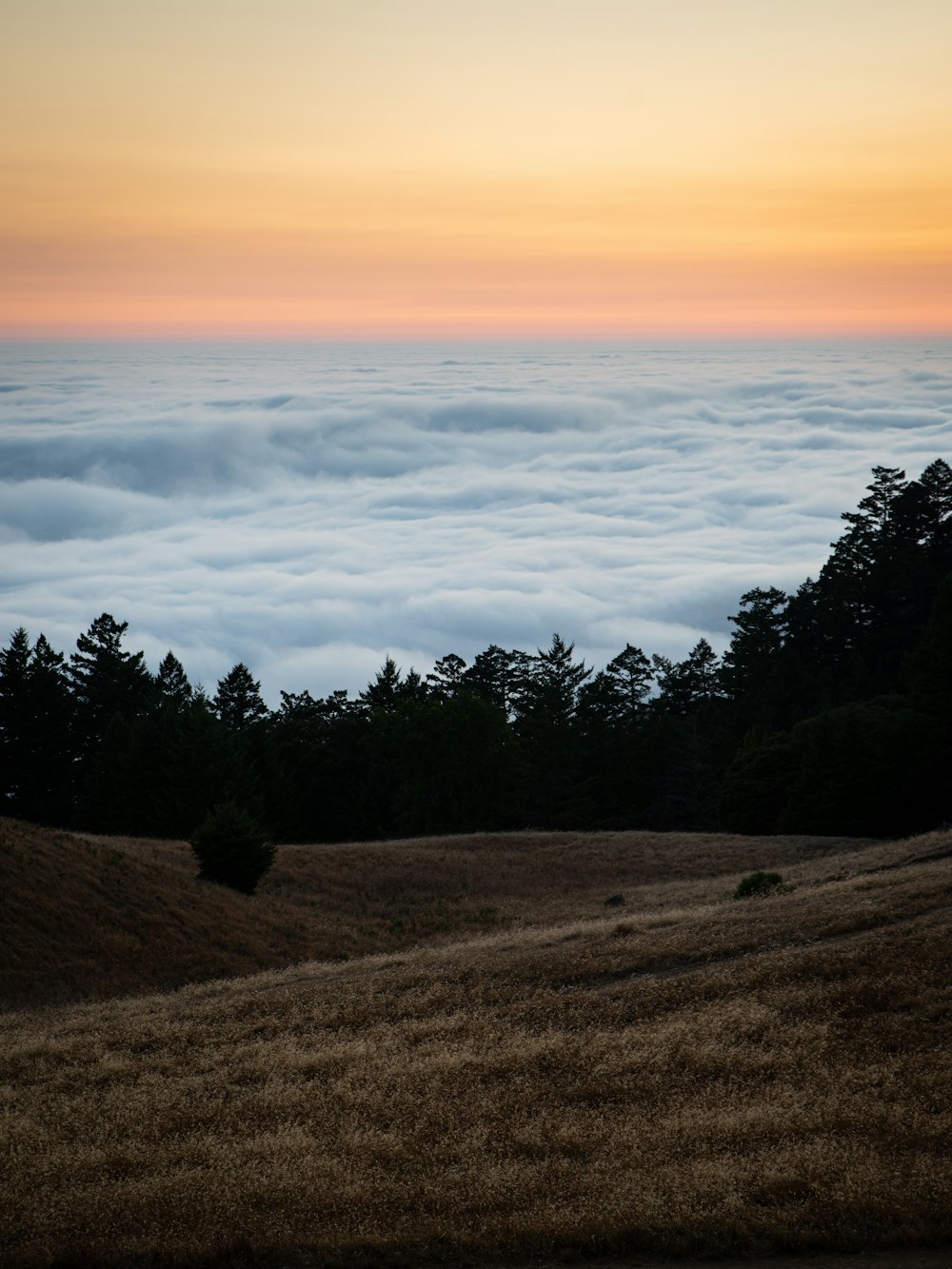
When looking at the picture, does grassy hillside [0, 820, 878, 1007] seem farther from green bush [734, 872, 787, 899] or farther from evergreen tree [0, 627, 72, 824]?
evergreen tree [0, 627, 72, 824]

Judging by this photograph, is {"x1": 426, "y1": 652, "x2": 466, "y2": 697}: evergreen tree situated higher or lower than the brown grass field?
higher

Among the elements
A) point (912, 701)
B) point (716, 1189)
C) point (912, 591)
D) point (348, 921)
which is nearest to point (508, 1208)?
point (716, 1189)

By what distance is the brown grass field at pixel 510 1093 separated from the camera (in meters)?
9.26

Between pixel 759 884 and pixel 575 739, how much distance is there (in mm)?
42946

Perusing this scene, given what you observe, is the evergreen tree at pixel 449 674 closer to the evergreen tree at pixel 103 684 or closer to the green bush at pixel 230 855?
the evergreen tree at pixel 103 684

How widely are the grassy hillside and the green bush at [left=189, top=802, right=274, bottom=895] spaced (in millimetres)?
697

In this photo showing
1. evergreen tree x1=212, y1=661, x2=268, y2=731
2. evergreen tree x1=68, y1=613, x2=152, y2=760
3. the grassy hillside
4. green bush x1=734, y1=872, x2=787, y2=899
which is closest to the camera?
the grassy hillside

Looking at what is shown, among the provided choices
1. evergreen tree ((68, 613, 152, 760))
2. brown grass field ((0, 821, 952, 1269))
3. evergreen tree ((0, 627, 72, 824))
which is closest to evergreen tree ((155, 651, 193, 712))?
evergreen tree ((68, 613, 152, 760))

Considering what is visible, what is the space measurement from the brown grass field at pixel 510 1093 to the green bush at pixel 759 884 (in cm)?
105

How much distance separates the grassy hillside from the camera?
2469cm

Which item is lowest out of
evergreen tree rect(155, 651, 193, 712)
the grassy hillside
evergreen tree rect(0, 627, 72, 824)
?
the grassy hillside

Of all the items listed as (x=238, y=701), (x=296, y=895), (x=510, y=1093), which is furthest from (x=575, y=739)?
(x=510, y=1093)

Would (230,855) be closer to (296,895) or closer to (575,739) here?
(296,895)

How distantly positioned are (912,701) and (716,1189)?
35.8 metres
